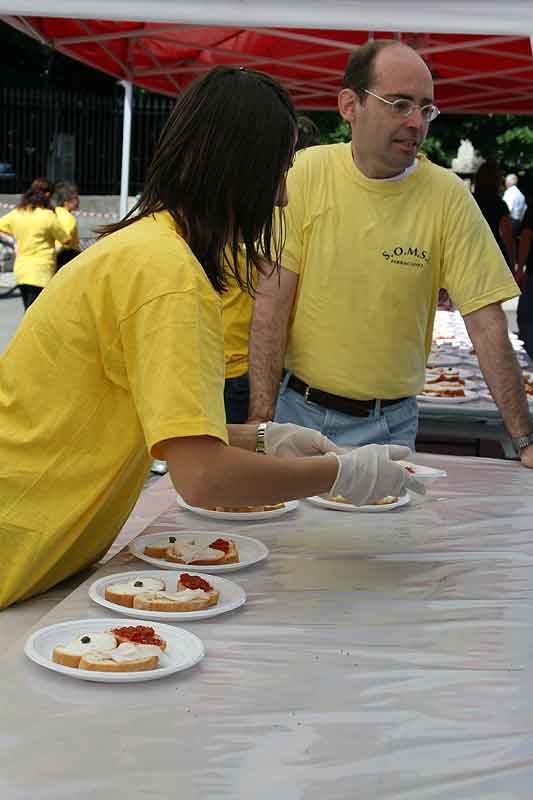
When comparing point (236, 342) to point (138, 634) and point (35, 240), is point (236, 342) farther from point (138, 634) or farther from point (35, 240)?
point (35, 240)

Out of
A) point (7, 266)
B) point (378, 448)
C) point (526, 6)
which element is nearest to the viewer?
point (378, 448)

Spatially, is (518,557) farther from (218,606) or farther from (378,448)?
(218,606)

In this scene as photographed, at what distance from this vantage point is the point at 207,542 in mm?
2309

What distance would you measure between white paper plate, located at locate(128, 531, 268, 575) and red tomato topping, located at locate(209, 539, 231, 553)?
0.04 m

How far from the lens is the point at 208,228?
79.7 inches

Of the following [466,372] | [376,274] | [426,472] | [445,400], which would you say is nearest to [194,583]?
[426,472]

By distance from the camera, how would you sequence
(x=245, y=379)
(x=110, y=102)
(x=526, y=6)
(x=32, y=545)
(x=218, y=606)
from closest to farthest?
1. (x=218, y=606)
2. (x=32, y=545)
3. (x=526, y=6)
4. (x=245, y=379)
5. (x=110, y=102)

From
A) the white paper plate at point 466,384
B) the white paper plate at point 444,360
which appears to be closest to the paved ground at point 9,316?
the white paper plate at point 444,360

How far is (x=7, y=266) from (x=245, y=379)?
13.0 metres

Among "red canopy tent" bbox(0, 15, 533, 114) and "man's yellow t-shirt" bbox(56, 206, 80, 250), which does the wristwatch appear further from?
"man's yellow t-shirt" bbox(56, 206, 80, 250)

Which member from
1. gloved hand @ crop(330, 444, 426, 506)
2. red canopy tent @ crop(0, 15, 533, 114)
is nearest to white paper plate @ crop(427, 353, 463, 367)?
red canopy tent @ crop(0, 15, 533, 114)

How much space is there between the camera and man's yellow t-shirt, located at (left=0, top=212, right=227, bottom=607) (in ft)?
6.03

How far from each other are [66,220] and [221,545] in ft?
29.3

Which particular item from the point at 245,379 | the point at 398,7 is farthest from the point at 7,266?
the point at 398,7
